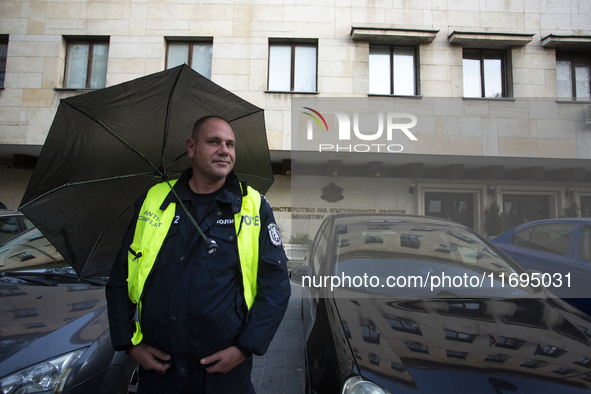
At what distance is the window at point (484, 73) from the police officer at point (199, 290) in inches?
379

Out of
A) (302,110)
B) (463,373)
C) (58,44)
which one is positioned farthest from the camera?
(58,44)

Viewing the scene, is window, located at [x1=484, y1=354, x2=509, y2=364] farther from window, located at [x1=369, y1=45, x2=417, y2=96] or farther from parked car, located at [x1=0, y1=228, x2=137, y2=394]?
window, located at [x1=369, y1=45, x2=417, y2=96]

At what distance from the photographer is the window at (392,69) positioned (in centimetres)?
897

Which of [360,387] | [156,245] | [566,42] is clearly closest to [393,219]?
[360,387]

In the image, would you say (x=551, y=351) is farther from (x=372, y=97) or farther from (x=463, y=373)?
(x=372, y=97)

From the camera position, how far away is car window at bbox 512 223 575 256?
2.88 m

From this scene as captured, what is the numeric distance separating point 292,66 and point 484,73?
5.65 m

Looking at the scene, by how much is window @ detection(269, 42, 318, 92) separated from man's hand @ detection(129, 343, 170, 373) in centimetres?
857

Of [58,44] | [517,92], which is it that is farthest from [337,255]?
[58,44]

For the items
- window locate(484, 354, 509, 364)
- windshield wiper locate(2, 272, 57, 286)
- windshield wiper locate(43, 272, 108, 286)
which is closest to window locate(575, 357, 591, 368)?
window locate(484, 354, 509, 364)

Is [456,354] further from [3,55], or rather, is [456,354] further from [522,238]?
[3,55]

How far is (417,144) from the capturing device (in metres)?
5.48

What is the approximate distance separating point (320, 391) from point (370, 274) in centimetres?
89

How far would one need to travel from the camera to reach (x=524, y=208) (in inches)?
145
